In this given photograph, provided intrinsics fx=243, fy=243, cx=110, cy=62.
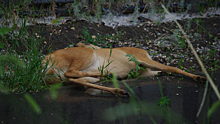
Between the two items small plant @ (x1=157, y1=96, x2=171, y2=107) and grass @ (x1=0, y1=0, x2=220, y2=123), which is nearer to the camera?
grass @ (x1=0, y1=0, x2=220, y2=123)

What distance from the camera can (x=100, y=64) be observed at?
3.84 m

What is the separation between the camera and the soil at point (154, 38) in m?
5.03

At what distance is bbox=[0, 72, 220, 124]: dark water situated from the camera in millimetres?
2234

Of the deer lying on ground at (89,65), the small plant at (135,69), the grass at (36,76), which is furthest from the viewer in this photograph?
the small plant at (135,69)

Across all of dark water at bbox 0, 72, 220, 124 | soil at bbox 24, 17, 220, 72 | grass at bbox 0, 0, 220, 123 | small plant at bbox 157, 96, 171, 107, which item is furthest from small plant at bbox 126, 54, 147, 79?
small plant at bbox 157, 96, 171, 107

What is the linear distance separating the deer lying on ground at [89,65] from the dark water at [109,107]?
21 centimetres

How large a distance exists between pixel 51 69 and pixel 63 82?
0.28m

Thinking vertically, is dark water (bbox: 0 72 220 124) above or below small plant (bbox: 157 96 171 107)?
below

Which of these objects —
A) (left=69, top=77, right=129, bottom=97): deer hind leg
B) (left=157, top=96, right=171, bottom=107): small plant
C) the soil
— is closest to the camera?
(left=157, top=96, right=171, bottom=107): small plant

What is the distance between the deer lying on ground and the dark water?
21 cm

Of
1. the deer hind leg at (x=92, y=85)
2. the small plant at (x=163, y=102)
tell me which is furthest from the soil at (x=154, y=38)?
the small plant at (x=163, y=102)

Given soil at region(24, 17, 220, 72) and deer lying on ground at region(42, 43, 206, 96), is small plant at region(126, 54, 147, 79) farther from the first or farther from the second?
soil at region(24, 17, 220, 72)

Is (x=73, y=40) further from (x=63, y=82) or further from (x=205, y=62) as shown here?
(x=205, y=62)

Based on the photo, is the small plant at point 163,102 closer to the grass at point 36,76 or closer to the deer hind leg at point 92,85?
the grass at point 36,76
